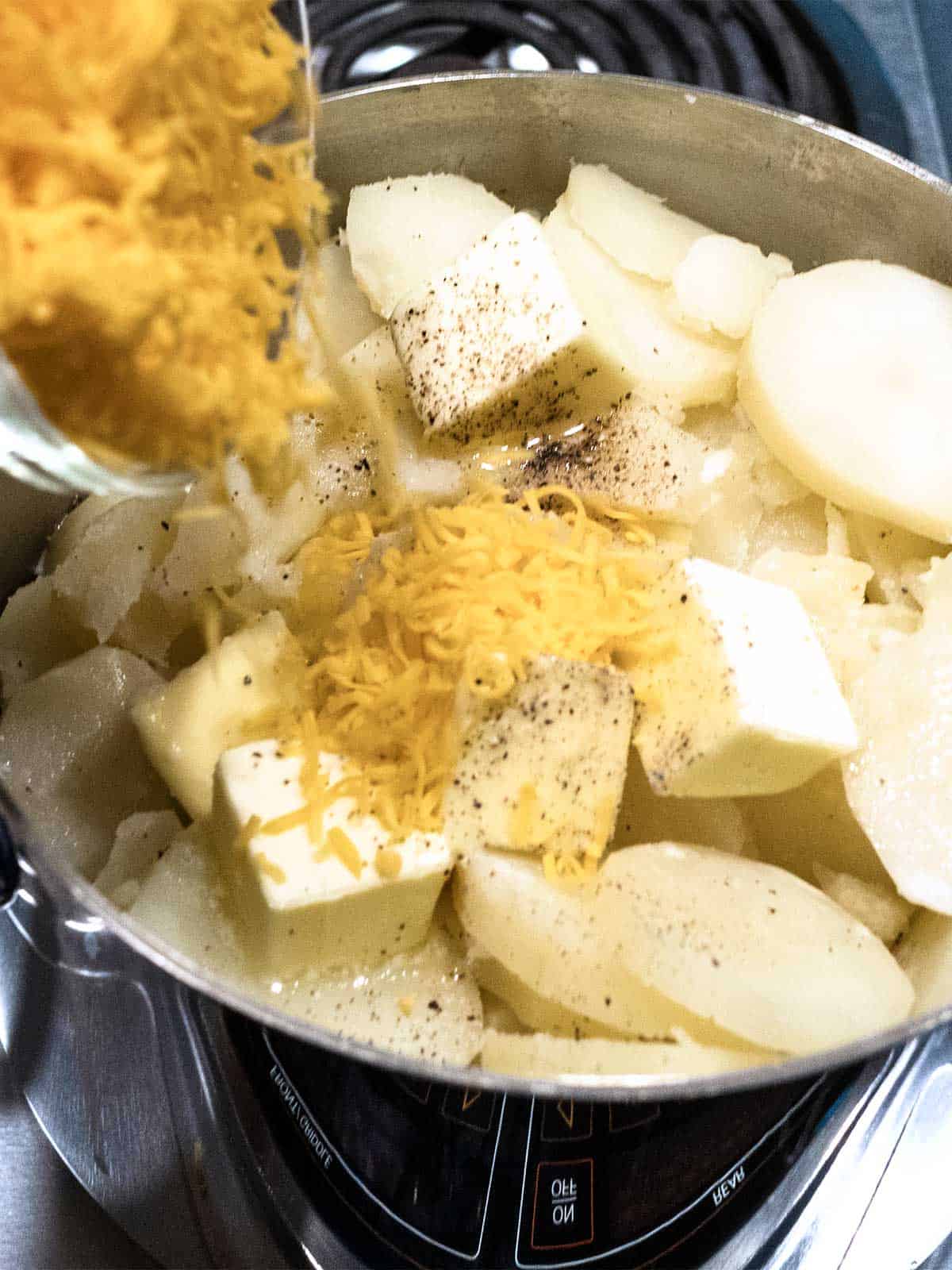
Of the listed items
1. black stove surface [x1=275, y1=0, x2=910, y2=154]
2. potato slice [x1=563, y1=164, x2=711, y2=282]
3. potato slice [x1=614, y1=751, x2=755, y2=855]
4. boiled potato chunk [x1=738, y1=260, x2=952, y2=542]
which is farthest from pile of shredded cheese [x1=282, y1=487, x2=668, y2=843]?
black stove surface [x1=275, y1=0, x2=910, y2=154]

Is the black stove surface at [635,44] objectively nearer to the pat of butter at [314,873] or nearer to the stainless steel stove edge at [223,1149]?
the pat of butter at [314,873]

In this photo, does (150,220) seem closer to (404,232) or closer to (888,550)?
(404,232)

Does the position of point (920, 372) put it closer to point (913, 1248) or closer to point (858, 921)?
point (858, 921)

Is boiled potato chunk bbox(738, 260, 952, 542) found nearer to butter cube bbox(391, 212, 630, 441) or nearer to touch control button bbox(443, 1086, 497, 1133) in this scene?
butter cube bbox(391, 212, 630, 441)

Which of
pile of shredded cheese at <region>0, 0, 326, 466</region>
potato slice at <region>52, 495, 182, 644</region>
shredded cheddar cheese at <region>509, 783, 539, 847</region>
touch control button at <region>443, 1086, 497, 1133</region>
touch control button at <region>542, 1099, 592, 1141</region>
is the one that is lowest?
touch control button at <region>542, 1099, 592, 1141</region>

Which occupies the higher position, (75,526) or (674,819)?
(75,526)

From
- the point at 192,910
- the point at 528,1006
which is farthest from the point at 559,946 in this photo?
the point at 192,910

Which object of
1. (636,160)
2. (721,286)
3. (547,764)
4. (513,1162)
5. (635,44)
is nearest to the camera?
(513,1162)
